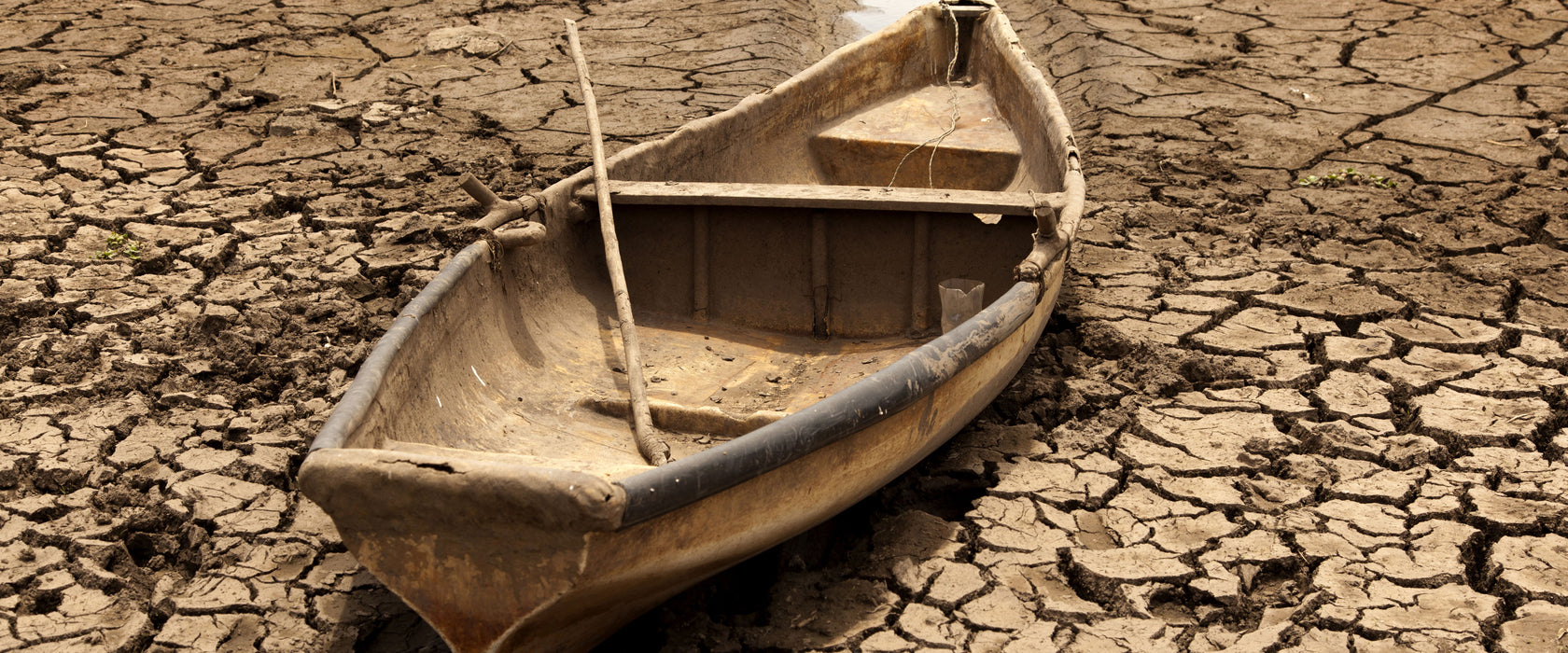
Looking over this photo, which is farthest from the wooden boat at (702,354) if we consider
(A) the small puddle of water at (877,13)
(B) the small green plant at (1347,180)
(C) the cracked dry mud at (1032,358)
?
(A) the small puddle of water at (877,13)

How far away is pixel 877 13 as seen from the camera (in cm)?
980

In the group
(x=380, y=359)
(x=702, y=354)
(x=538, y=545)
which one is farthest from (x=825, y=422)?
(x=702, y=354)

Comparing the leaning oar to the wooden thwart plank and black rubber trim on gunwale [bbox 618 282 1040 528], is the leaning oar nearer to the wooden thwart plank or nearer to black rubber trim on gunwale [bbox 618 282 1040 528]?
the wooden thwart plank

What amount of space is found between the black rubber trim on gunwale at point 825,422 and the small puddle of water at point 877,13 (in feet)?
19.7

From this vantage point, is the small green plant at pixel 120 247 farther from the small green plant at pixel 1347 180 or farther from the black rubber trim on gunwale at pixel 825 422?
the small green plant at pixel 1347 180

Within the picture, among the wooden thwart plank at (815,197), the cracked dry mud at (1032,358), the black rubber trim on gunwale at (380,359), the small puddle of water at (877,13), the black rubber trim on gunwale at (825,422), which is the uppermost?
the black rubber trim on gunwale at (380,359)

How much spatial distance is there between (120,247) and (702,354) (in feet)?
8.28

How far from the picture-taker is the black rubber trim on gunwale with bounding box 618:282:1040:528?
262cm

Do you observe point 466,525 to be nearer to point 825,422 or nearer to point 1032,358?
point 825,422

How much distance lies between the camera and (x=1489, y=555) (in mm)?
3449

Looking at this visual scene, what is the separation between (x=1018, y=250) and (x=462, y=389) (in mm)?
1976

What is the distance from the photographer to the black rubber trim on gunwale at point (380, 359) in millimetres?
2762

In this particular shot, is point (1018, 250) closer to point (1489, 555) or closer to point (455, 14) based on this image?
point (1489, 555)

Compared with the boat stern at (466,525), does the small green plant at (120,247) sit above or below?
below
